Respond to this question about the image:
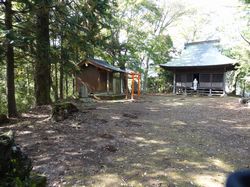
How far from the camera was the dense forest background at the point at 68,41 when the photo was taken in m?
8.16

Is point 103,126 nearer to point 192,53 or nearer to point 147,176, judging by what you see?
point 147,176

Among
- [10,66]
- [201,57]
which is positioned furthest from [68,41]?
[201,57]

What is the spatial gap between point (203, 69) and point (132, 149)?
18.0 meters

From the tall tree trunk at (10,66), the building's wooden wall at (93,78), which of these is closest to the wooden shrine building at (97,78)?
the building's wooden wall at (93,78)

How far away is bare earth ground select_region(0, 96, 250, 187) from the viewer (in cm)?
425

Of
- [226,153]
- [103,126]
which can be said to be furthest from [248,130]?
[103,126]

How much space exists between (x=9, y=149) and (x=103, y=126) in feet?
15.5

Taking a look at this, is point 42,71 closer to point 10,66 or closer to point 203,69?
point 10,66

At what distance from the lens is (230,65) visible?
19859mm

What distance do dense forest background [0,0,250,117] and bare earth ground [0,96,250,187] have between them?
2.20 m

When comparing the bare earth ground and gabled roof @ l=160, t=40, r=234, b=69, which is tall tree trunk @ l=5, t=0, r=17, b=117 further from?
gabled roof @ l=160, t=40, r=234, b=69

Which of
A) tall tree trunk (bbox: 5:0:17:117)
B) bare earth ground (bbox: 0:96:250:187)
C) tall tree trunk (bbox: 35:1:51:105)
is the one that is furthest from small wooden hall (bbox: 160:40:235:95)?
tall tree trunk (bbox: 5:0:17:117)

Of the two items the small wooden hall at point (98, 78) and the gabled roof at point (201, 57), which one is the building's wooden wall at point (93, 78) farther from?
the gabled roof at point (201, 57)

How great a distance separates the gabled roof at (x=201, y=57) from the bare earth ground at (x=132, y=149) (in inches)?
494
